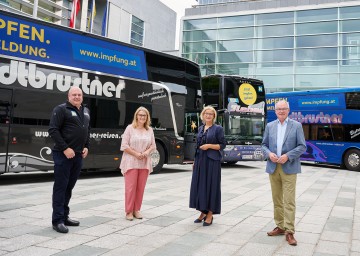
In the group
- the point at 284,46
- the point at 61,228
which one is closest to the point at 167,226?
the point at 61,228

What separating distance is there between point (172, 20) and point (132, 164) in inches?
2392

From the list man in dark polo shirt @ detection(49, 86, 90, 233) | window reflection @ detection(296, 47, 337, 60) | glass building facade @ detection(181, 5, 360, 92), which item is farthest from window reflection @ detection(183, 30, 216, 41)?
man in dark polo shirt @ detection(49, 86, 90, 233)

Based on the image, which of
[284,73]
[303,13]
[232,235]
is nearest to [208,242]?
[232,235]

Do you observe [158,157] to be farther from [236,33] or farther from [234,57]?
[236,33]

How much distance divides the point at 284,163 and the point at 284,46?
27.0 metres

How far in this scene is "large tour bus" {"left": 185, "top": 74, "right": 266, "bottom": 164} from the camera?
570 inches

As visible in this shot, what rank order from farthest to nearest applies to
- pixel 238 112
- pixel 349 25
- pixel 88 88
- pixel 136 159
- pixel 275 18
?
pixel 275 18 < pixel 349 25 < pixel 238 112 < pixel 88 88 < pixel 136 159

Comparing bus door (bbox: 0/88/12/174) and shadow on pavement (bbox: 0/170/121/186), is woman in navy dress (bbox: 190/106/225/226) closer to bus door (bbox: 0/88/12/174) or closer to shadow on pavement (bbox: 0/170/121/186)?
bus door (bbox: 0/88/12/174)

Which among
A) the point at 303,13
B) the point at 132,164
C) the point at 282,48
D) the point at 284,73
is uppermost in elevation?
the point at 303,13

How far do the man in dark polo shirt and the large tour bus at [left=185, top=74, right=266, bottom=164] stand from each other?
996cm

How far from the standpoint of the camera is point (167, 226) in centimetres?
503

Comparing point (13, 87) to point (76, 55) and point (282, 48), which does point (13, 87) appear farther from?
point (282, 48)

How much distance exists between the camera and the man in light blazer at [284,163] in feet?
14.7

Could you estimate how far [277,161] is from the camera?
454cm
